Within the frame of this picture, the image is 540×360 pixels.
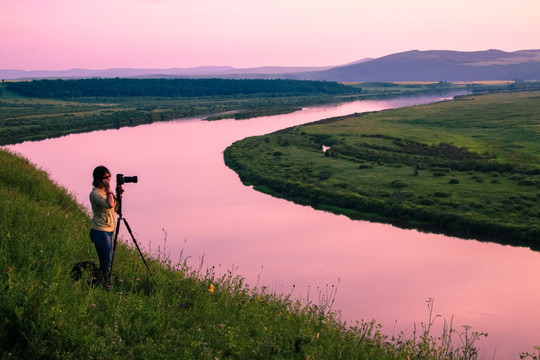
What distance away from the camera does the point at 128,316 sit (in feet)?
25.4

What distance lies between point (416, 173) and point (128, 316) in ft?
127

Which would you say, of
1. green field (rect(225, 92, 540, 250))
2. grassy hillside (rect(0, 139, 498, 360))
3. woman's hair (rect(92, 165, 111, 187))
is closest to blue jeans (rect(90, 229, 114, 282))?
grassy hillside (rect(0, 139, 498, 360))

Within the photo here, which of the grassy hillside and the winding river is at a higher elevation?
the grassy hillside

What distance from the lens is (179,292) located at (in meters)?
9.48

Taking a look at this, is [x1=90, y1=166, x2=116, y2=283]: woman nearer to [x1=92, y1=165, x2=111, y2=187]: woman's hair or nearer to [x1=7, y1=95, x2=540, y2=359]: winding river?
[x1=92, y1=165, x2=111, y2=187]: woman's hair

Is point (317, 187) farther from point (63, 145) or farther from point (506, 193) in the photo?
point (63, 145)

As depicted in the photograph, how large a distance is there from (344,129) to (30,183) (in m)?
62.8

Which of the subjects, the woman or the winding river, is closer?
the woman

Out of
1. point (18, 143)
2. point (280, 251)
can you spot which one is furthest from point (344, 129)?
point (280, 251)

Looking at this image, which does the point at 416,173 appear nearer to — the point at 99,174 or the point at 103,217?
the point at 103,217

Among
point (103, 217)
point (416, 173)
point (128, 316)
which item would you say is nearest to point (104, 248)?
point (103, 217)

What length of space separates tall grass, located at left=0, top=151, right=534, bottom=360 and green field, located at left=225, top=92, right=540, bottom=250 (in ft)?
75.5

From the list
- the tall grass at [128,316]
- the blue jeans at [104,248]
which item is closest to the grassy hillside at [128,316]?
the tall grass at [128,316]

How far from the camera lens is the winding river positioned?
62.8 ft
